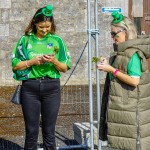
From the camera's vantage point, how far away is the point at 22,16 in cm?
1135

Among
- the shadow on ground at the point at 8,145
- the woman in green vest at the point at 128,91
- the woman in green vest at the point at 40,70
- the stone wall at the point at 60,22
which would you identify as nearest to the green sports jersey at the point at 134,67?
the woman in green vest at the point at 128,91

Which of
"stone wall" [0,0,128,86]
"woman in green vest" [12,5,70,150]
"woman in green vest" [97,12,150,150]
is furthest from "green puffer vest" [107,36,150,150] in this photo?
"stone wall" [0,0,128,86]

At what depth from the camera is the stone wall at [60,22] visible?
11.2 metres

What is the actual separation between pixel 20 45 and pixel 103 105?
113cm

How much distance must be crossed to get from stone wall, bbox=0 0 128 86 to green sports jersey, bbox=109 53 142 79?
7106 mm

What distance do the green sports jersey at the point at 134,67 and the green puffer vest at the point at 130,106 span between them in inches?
1.2

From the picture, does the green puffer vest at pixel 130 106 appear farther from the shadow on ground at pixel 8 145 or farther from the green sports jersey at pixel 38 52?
the shadow on ground at pixel 8 145

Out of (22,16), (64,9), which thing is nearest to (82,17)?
(64,9)

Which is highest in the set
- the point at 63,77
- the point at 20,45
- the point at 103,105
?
the point at 20,45

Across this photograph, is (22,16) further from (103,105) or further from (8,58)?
(103,105)

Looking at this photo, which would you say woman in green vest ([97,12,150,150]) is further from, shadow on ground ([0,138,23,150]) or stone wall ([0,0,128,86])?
stone wall ([0,0,128,86])

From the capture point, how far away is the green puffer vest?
3.99m

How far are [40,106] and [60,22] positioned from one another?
22.6 ft

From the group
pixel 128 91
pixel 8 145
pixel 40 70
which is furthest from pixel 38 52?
pixel 8 145
